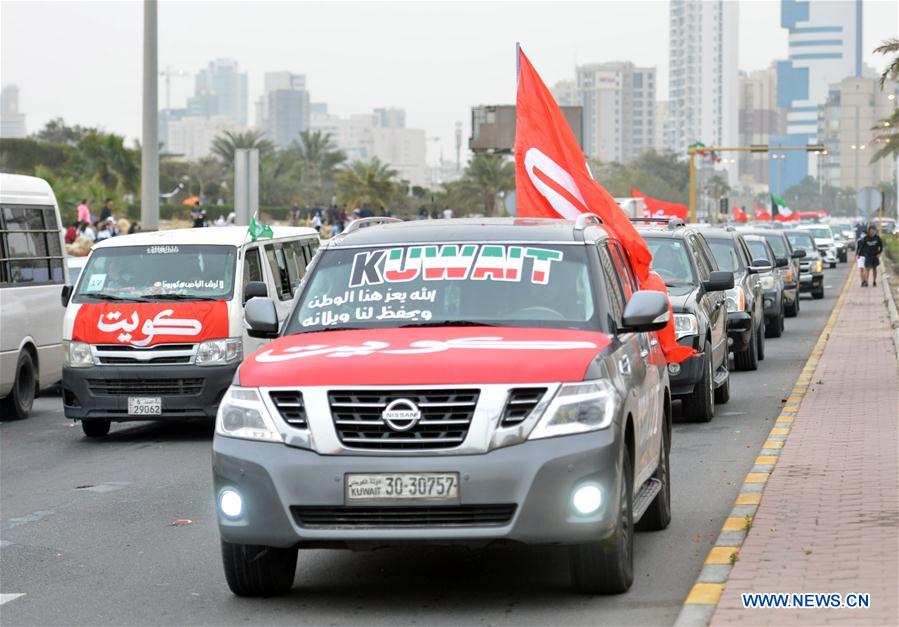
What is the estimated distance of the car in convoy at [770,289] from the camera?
27406 millimetres

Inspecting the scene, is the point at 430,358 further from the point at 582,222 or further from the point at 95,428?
the point at 95,428

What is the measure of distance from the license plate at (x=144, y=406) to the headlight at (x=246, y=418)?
25.2 feet

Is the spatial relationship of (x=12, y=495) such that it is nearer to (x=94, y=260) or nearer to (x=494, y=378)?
(x=94, y=260)

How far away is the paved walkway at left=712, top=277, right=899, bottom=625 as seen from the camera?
7309 mm

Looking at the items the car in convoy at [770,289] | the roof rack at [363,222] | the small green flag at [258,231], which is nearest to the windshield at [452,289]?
the roof rack at [363,222]

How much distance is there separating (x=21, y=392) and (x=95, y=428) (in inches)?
90.3

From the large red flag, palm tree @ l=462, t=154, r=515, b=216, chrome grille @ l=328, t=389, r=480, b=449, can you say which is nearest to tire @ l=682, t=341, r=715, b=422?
the large red flag

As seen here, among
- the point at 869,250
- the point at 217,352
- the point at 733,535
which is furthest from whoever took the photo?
the point at 869,250

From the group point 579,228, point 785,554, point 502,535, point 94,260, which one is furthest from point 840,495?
point 94,260

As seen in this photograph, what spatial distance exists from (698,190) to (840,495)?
585ft

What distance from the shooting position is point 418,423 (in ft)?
23.4

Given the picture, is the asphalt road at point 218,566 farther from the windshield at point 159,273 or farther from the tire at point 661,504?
the windshield at point 159,273

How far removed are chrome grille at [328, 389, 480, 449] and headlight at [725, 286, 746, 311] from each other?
13599mm

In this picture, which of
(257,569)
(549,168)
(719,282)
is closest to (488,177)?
(719,282)
